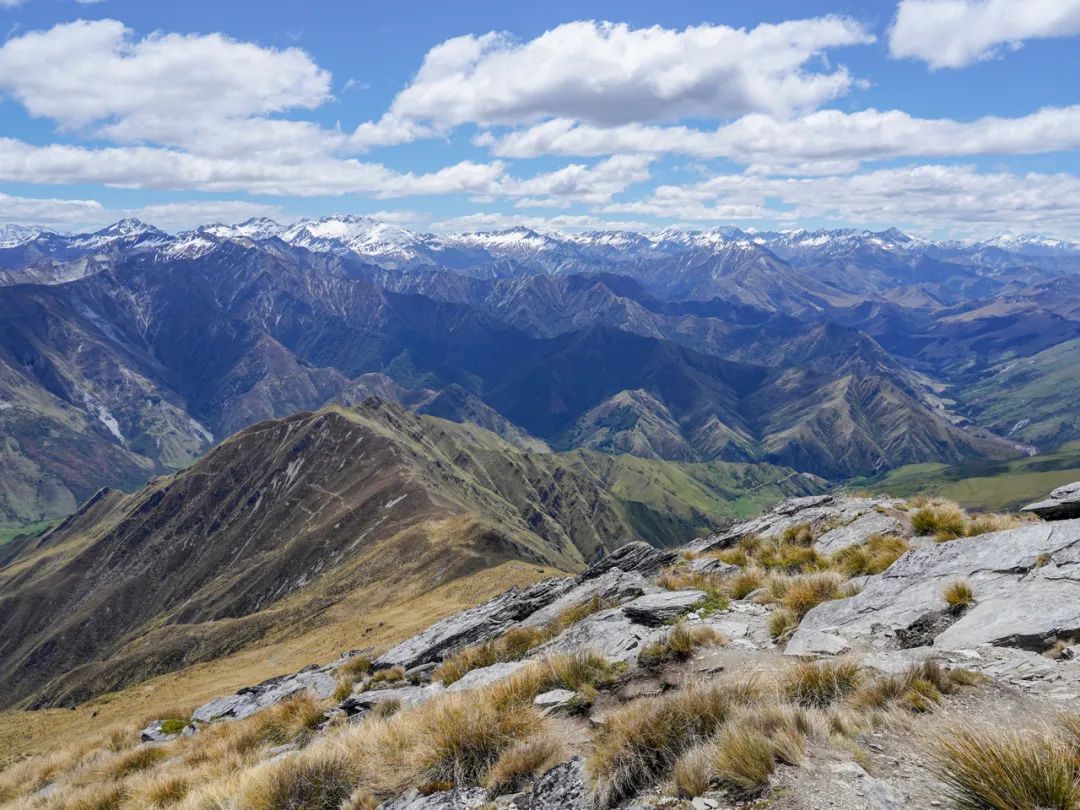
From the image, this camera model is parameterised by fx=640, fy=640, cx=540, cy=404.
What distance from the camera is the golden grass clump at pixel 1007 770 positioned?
243 inches

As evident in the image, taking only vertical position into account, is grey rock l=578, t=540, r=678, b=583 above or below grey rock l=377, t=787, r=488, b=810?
below

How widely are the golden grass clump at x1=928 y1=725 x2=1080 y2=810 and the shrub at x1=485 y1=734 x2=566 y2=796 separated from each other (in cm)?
573

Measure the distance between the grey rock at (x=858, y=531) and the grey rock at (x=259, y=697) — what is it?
19973mm

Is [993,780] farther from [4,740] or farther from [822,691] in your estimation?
[4,740]

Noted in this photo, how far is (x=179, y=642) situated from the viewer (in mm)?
123188

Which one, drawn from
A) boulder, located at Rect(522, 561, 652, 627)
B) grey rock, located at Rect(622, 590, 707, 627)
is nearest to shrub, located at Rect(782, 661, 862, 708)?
grey rock, located at Rect(622, 590, 707, 627)

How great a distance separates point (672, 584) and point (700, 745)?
13.4 meters

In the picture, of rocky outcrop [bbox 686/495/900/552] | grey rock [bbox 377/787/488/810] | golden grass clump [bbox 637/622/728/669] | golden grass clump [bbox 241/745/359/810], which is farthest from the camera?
rocky outcrop [bbox 686/495/900/552]

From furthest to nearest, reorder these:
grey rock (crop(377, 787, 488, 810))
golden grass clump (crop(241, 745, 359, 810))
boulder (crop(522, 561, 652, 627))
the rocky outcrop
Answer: the rocky outcrop < boulder (crop(522, 561, 652, 627)) < golden grass clump (crop(241, 745, 359, 810)) < grey rock (crop(377, 787, 488, 810))

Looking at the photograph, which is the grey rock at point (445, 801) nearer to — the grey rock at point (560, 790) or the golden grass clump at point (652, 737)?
the grey rock at point (560, 790)

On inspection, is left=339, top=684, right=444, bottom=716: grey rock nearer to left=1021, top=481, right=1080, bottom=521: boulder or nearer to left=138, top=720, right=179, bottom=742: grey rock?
left=138, top=720, right=179, bottom=742: grey rock

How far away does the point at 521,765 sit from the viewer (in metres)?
10.4

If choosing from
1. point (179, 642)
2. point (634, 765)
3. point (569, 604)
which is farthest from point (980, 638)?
point (179, 642)

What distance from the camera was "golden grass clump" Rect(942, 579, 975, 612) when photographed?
13211mm
